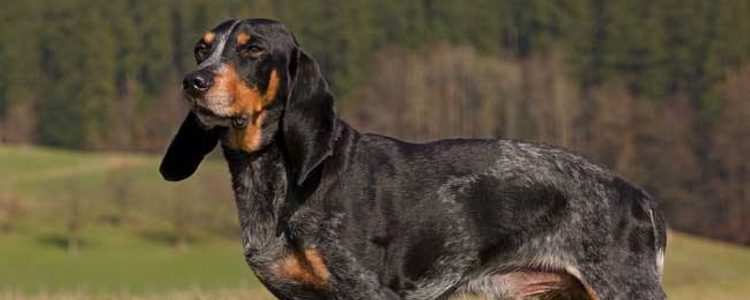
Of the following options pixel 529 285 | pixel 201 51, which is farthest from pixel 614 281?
pixel 201 51

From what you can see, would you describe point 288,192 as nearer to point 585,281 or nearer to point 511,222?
point 511,222

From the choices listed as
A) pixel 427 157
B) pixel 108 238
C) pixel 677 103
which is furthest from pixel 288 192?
pixel 677 103

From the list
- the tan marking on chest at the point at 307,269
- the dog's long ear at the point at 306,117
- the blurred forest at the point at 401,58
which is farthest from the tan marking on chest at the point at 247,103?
the blurred forest at the point at 401,58

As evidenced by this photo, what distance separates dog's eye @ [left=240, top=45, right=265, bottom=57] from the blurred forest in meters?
92.4

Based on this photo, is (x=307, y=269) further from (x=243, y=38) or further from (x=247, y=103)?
(x=243, y=38)

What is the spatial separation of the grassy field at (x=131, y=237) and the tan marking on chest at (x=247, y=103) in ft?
146

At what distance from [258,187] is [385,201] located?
0.67m

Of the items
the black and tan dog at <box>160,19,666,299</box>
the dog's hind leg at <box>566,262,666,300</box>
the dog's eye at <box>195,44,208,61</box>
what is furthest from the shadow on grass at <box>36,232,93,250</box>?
the dog's eye at <box>195,44,208,61</box>

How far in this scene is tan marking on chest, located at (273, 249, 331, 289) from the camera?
7461 millimetres

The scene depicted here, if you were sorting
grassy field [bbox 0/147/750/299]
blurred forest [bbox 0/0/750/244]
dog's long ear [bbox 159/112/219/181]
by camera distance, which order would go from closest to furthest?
dog's long ear [bbox 159/112/219/181] → grassy field [bbox 0/147/750/299] → blurred forest [bbox 0/0/750/244]

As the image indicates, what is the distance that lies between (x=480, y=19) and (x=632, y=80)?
14.8 m

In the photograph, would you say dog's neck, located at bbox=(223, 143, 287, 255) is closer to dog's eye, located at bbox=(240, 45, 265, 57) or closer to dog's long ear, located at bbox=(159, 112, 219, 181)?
dog's long ear, located at bbox=(159, 112, 219, 181)

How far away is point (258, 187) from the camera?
7.80 meters

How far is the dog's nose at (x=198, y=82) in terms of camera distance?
715 cm
